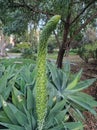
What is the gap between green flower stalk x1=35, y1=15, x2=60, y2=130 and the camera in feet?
6.94

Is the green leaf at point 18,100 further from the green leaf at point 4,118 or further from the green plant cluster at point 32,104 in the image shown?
the green leaf at point 4,118

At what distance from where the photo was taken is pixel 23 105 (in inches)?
117

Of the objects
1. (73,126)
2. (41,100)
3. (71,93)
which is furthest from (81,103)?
(41,100)

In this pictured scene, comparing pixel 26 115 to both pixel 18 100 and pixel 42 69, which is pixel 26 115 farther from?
pixel 42 69

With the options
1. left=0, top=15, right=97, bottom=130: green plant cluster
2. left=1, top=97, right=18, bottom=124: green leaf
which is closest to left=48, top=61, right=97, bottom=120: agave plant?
left=0, top=15, right=97, bottom=130: green plant cluster

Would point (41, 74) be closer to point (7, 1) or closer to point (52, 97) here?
point (52, 97)

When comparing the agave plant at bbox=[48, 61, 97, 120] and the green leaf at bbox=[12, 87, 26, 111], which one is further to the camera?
the agave plant at bbox=[48, 61, 97, 120]

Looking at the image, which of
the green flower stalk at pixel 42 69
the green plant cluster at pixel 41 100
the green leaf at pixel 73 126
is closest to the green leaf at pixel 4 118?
the green plant cluster at pixel 41 100

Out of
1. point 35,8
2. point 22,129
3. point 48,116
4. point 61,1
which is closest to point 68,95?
point 48,116

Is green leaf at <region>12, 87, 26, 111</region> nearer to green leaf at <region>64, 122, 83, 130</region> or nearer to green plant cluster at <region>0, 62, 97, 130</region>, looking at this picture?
green plant cluster at <region>0, 62, 97, 130</region>

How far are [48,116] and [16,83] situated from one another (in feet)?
2.31

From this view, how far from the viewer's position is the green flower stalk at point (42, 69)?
2.12m

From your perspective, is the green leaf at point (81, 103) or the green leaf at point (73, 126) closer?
the green leaf at point (73, 126)

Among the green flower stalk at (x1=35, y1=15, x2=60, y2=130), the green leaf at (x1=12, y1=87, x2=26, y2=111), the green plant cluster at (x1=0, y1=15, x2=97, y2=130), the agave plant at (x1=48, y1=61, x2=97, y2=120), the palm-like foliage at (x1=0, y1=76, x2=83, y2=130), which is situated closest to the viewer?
the green flower stalk at (x1=35, y1=15, x2=60, y2=130)
